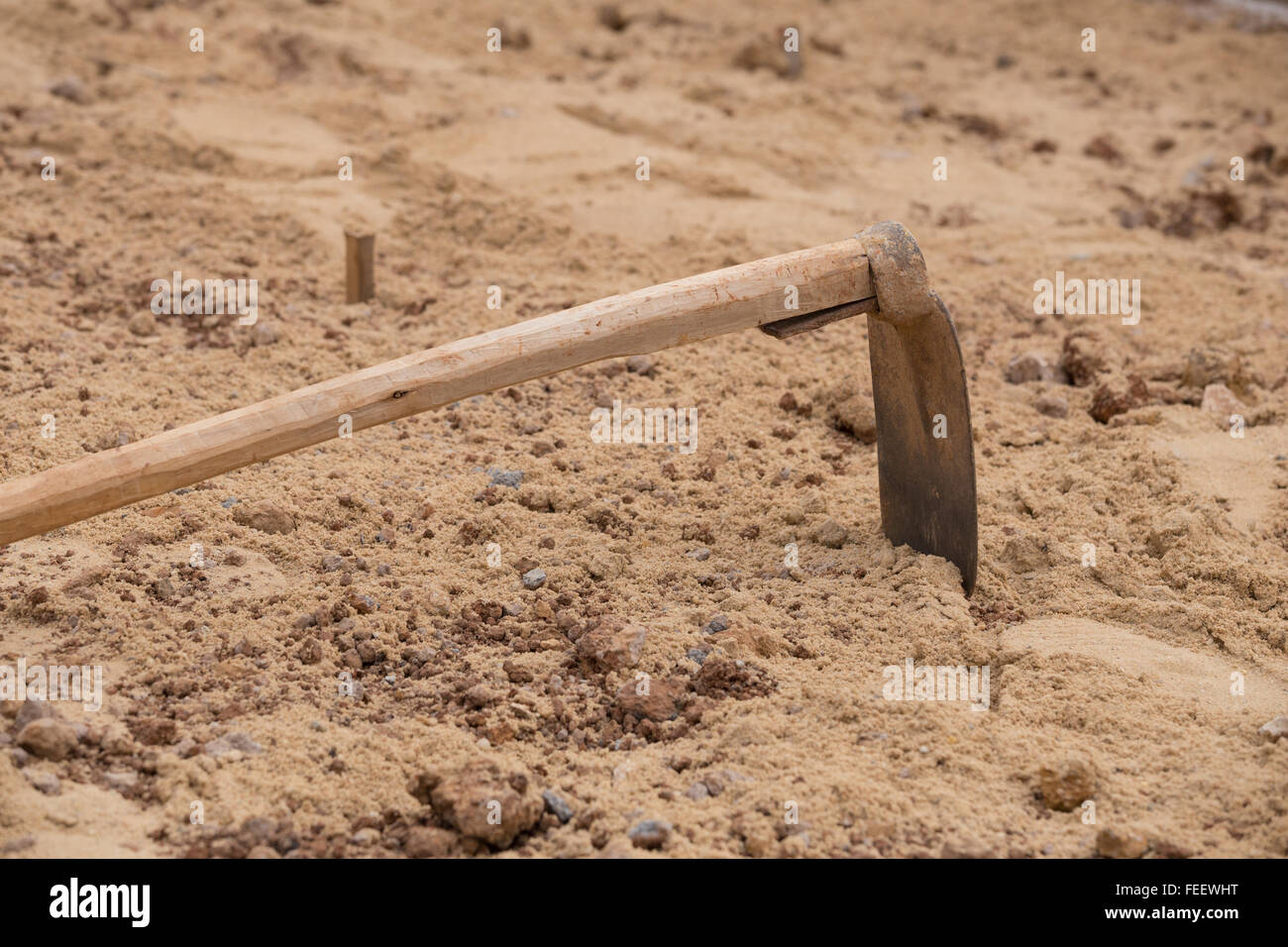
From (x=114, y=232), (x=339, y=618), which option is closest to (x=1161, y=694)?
(x=339, y=618)

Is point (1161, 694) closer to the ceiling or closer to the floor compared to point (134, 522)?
closer to the floor

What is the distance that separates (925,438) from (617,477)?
938mm

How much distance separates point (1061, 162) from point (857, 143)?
0.99m

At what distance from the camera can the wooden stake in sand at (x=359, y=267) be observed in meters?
4.58

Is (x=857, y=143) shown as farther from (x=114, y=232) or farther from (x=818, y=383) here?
(x=114, y=232)

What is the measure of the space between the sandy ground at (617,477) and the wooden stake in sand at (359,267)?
0.20ft

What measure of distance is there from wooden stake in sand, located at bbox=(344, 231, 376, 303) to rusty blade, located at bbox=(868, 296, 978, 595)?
2.05 metres

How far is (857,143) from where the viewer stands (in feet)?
20.5

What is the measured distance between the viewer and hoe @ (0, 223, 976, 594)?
2662mm

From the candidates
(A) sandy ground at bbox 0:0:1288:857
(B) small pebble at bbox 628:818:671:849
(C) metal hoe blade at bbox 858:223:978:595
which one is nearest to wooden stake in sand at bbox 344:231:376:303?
(A) sandy ground at bbox 0:0:1288:857

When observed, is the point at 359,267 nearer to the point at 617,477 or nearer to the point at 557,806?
the point at 617,477

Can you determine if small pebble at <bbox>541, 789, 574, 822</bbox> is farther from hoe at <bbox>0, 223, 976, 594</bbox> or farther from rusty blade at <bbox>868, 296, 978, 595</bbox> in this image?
rusty blade at <bbox>868, 296, 978, 595</bbox>

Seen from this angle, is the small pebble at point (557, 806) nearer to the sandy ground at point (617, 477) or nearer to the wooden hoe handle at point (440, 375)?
the sandy ground at point (617, 477)

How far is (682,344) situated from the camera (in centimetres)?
299
